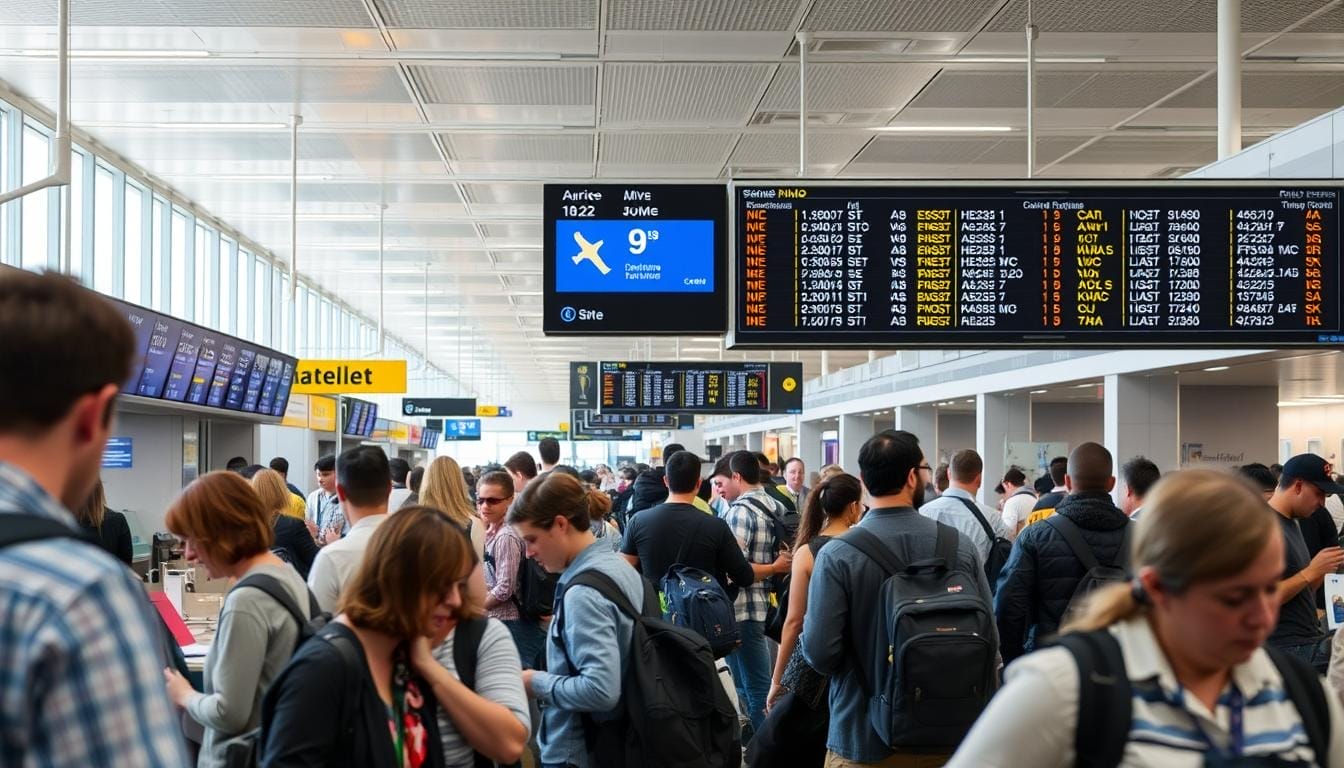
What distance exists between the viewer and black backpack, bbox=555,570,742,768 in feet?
11.7

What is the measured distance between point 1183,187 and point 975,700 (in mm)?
4504

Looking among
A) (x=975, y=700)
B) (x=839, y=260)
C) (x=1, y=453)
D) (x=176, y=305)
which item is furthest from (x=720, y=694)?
(x=176, y=305)

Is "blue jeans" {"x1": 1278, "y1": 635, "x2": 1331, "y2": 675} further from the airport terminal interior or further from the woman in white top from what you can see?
the woman in white top

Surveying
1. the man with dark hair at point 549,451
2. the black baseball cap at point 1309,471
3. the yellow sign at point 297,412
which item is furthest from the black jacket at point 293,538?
the yellow sign at point 297,412

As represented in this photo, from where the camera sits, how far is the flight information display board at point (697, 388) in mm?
18812

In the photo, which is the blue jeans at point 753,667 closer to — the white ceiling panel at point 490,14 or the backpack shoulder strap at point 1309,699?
the white ceiling panel at point 490,14

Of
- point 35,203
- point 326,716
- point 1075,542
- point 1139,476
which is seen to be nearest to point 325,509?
point 35,203

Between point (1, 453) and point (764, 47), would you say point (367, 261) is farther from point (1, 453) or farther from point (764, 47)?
point (1, 453)

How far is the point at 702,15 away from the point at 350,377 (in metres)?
9.10

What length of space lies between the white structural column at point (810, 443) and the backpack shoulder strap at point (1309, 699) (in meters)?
34.3

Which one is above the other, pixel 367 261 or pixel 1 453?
pixel 367 261

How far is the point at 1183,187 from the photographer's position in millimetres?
7109

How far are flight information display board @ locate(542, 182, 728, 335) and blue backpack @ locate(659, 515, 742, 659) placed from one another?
195cm

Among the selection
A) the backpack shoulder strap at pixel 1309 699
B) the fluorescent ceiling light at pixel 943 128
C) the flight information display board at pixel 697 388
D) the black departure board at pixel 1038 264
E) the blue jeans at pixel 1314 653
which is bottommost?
the blue jeans at pixel 1314 653
